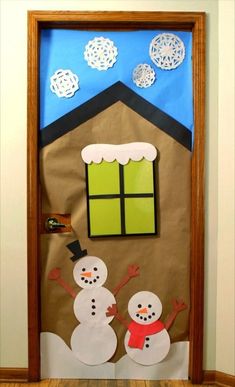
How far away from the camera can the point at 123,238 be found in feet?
7.77

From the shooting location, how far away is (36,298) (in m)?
2.33

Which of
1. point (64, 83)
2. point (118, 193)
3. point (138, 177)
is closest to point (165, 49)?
point (64, 83)

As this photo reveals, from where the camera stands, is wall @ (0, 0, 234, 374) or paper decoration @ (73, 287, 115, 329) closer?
wall @ (0, 0, 234, 374)

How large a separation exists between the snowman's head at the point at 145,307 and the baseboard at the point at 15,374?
0.65 meters

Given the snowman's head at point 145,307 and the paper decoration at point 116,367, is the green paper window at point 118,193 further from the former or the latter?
the paper decoration at point 116,367

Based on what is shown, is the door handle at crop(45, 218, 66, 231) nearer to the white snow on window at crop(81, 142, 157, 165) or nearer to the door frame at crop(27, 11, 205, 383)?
the door frame at crop(27, 11, 205, 383)

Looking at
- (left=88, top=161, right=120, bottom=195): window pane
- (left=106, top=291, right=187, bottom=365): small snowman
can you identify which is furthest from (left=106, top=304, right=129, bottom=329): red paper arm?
(left=88, top=161, right=120, bottom=195): window pane

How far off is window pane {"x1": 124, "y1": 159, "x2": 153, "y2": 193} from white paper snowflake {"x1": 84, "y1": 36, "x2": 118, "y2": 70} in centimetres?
53

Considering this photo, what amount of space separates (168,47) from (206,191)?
2.57 feet

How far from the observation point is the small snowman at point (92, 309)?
2367mm

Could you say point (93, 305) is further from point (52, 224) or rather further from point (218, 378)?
point (218, 378)

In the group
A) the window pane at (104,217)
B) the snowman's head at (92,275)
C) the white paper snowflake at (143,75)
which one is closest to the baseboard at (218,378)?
the snowman's head at (92,275)

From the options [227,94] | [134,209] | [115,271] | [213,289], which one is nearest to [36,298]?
[115,271]

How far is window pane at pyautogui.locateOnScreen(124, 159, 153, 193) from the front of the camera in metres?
2.34
